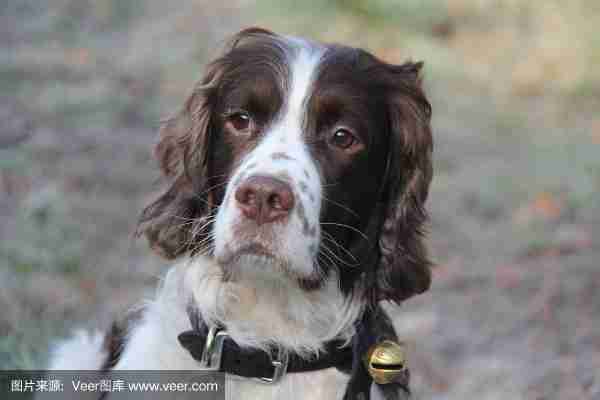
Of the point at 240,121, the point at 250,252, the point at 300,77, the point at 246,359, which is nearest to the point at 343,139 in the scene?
the point at 300,77

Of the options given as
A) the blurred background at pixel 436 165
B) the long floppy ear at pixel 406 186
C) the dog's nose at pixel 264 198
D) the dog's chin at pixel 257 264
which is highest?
the blurred background at pixel 436 165

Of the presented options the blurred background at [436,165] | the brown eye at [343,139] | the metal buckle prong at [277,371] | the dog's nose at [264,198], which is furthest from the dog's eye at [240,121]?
the blurred background at [436,165]

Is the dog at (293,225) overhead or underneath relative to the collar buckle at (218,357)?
overhead

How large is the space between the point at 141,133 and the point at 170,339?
5883mm

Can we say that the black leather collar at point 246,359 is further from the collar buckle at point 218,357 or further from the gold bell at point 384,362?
the gold bell at point 384,362

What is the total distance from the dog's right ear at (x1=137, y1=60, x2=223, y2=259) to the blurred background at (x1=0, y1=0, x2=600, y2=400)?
1.49 meters

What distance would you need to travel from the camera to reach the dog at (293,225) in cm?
347

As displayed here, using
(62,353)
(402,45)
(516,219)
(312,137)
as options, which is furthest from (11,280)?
(402,45)

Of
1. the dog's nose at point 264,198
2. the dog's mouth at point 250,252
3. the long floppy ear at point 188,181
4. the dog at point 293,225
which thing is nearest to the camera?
the dog's nose at point 264,198

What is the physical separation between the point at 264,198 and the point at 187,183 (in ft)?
2.48

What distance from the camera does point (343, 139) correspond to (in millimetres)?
3646

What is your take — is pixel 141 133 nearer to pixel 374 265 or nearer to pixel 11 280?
pixel 11 280

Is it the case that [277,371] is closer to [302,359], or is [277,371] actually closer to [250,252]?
[302,359]

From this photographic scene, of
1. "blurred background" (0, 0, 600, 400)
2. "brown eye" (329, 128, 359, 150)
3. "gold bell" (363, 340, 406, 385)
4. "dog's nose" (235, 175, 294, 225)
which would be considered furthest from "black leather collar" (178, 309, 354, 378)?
"blurred background" (0, 0, 600, 400)
